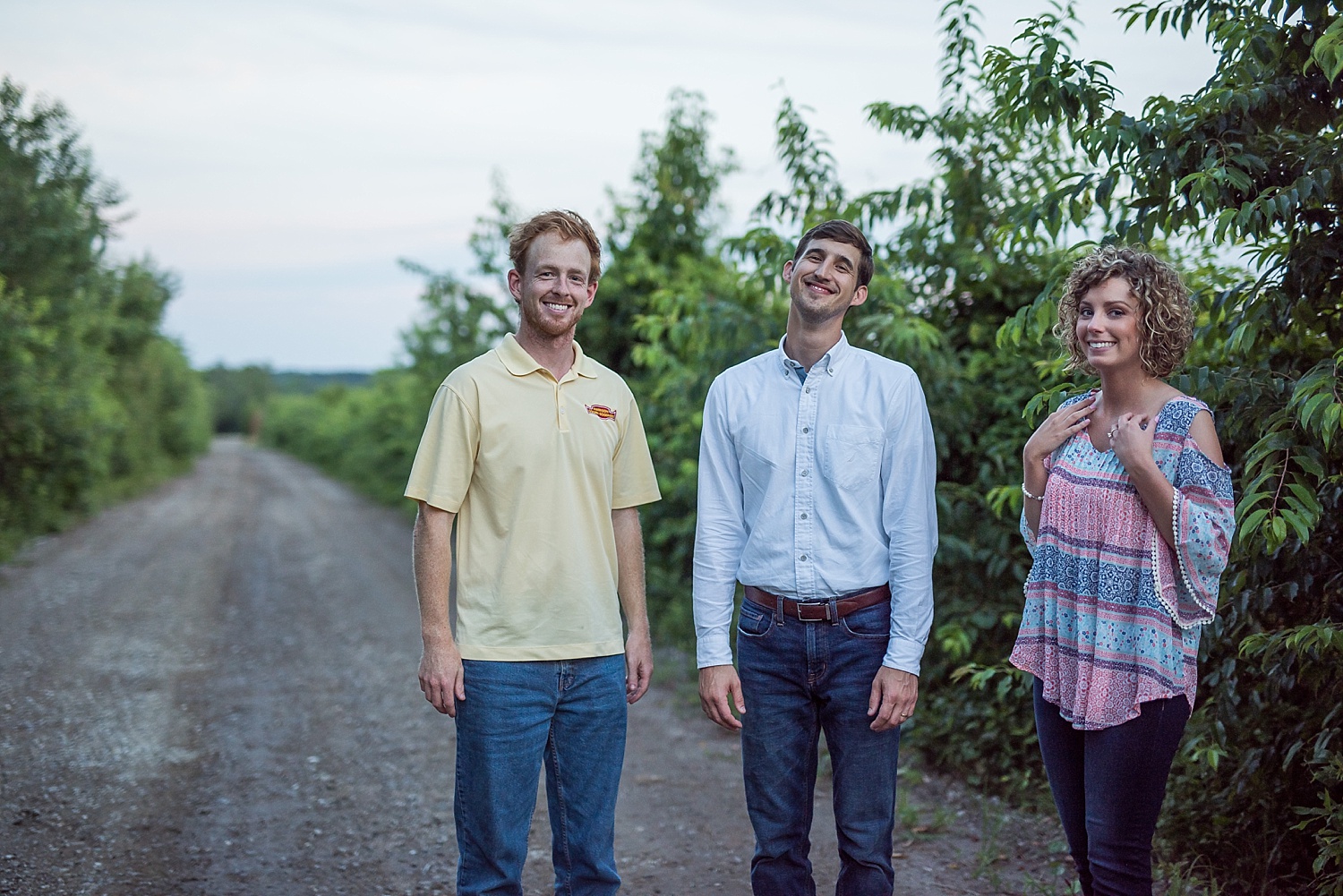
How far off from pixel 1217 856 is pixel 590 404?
2.81 meters

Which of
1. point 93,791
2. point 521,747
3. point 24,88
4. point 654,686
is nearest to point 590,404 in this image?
point 521,747

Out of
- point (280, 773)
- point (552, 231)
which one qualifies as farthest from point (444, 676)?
point (280, 773)

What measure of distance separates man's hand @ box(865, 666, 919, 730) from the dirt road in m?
1.78

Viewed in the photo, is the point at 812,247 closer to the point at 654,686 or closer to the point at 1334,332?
the point at 1334,332

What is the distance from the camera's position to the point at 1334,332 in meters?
3.39

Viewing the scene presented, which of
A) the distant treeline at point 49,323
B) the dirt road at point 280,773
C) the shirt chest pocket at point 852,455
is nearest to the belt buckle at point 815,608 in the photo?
the shirt chest pocket at point 852,455

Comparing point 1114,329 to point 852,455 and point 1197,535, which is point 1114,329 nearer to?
point 1197,535

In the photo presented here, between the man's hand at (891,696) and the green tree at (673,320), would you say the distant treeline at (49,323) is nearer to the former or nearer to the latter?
the green tree at (673,320)

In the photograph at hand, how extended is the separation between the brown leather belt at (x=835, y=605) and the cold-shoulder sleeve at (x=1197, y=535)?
0.70 meters

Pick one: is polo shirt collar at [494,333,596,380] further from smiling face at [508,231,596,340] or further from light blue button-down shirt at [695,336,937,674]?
light blue button-down shirt at [695,336,937,674]

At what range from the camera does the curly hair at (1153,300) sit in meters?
2.60

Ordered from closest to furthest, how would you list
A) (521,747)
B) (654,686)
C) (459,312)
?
1. (521,747)
2. (654,686)
3. (459,312)

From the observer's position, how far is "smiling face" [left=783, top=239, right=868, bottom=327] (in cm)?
295

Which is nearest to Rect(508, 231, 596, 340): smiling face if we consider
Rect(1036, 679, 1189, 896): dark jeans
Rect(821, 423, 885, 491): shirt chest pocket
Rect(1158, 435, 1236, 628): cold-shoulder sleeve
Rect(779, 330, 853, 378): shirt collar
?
Rect(779, 330, 853, 378): shirt collar
